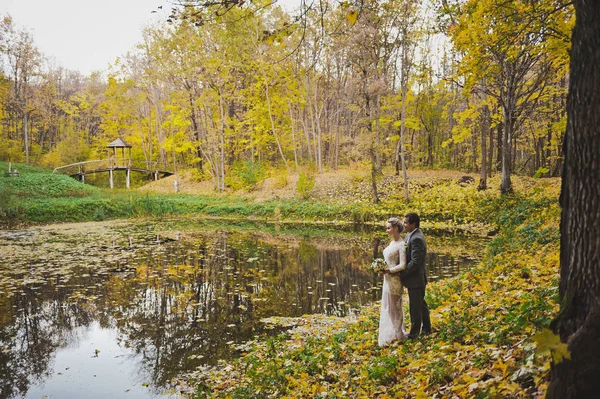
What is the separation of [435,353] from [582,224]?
109 inches

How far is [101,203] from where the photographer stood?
25891 mm

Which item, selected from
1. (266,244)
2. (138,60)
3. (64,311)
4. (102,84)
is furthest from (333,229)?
(102,84)

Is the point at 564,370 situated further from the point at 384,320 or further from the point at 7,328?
the point at 7,328

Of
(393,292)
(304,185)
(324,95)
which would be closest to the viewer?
(393,292)

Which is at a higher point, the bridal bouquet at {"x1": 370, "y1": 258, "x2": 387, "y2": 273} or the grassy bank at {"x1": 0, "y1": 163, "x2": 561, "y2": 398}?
the bridal bouquet at {"x1": 370, "y1": 258, "x2": 387, "y2": 273}

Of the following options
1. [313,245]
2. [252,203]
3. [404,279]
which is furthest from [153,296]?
[252,203]

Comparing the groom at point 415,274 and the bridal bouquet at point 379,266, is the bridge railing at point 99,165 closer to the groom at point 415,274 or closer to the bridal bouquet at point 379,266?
the bridal bouquet at point 379,266

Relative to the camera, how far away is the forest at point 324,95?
18.5 m

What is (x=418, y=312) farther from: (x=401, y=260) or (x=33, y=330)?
(x=33, y=330)

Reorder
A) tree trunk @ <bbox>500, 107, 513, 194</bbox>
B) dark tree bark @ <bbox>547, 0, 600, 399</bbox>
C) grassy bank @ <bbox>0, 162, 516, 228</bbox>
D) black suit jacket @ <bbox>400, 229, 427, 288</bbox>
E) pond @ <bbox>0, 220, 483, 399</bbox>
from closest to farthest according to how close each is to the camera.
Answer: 1. dark tree bark @ <bbox>547, 0, 600, 399</bbox>
2. black suit jacket @ <bbox>400, 229, 427, 288</bbox>
3. pond @ <bbox>0, 220, 483, 399</bbox>
4. tree trunk @ <bbox>500, 107, 513, 194</bbox>
5. grassy bank @ <bbox>0, 162, 516, 228</bbox>

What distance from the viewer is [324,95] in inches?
1351

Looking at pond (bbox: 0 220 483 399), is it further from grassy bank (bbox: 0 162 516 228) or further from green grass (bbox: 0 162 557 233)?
grassy bank (bbox: 0 162 516 228)

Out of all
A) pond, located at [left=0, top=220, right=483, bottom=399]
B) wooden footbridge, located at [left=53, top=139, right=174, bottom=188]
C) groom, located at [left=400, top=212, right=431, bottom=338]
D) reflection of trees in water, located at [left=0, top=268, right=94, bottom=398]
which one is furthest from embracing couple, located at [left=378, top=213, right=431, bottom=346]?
wooden footbridge, located at [left=53, top=139, right=174, bottom=188]

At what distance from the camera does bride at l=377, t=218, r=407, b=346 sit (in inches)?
215
